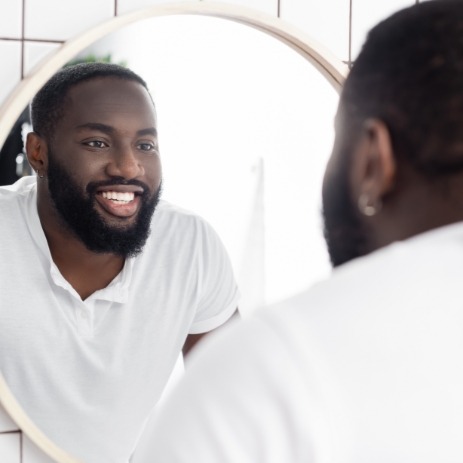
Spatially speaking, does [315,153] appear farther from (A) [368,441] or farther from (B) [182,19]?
(A) [368,441]

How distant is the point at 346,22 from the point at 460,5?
76 cm

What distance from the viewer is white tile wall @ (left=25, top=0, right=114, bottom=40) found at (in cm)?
105

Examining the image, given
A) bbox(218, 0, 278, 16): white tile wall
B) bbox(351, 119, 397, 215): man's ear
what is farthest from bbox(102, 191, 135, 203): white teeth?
bbox(351, 119, 397, 215): man's ear

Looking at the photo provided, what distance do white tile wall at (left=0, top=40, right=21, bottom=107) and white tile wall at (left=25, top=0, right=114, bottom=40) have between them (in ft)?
0.09

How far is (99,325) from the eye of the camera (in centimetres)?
106

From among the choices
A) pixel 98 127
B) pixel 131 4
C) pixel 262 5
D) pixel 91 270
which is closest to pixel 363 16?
pixel 262 5

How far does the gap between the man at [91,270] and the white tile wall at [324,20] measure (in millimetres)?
277

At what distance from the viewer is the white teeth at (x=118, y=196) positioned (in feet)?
3.47

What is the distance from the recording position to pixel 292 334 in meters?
0.40

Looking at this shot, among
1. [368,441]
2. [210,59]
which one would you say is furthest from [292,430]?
[210,59]

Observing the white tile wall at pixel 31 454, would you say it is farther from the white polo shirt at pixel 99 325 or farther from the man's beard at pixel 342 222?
the man's beard at pixel 342 222

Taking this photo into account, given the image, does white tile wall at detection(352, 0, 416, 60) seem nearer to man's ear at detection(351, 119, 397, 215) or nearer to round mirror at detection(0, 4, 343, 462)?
round mirror at detection(0, 4, 343, 462)

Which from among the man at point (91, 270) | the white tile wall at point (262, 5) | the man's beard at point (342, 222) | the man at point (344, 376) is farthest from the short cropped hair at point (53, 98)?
the man at point (344, 376)

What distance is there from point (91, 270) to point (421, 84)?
666mm
